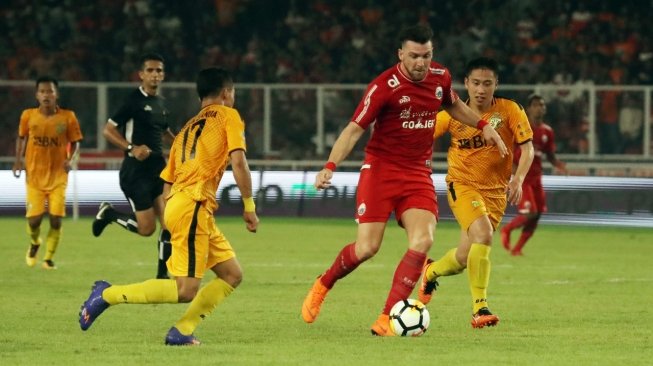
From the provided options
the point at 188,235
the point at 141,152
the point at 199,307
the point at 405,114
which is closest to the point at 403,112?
the point at 405,114

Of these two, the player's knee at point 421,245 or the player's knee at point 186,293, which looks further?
the player's knee at point 421,245

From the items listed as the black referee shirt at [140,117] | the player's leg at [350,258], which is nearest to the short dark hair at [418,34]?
the player's leg at [350,258]

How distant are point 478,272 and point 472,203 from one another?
0.63m

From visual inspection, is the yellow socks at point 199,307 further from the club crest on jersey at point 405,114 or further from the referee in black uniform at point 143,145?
the referee in black uniform at point 143,145

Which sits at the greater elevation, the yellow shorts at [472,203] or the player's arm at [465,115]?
the player's arm at [465,115]

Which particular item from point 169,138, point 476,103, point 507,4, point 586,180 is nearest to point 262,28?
point 507,4

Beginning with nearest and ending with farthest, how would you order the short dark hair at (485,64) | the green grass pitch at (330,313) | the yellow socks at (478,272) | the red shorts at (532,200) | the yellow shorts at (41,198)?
the green grass pitch at (330,313) → the yellow socks at (478,272) → the short dark hair at (485,64) → the yellow shorts at (41,198) → the red shorts at (532,200)

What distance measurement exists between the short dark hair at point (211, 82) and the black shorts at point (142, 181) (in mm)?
5271

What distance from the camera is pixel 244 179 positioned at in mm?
8953

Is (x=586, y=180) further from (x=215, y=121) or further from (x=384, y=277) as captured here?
(x=215, y=121)

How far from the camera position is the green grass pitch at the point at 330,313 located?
28.7 ft

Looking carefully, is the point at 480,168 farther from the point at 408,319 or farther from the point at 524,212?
the point at 524,212

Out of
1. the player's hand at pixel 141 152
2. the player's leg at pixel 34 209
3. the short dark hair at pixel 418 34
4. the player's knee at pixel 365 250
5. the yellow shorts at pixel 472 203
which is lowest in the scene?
the player's leg at pixel 34 209

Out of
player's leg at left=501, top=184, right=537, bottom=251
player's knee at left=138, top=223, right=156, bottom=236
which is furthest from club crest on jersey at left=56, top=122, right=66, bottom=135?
player's leg at left=501, top=184, right=537, bottom=251
